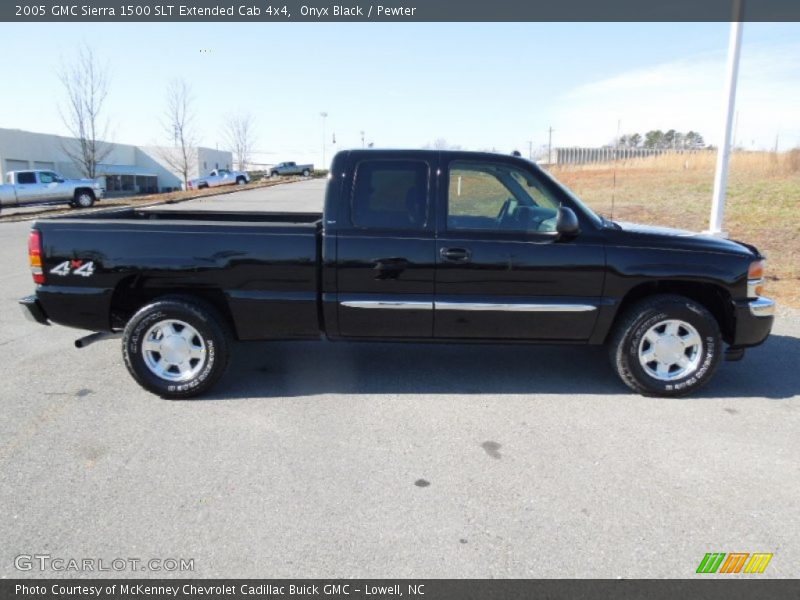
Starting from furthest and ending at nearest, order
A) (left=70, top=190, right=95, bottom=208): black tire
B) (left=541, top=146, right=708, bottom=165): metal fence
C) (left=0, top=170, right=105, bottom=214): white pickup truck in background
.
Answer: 1. (left=541, top=146, right=708, bottom=165): metal fence
2. (left=70, top=190, right=95, bottom=208): black tire
3. (left=0, top=170, right=105, bottom=214): white pickup truck in background

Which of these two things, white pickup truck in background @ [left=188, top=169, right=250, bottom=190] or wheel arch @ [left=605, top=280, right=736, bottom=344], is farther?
white pickup truck in background @ [left=188, top=169, right=250, bottom=190]

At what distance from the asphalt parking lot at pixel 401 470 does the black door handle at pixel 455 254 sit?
109 cm

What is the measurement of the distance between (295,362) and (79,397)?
1.77 meters

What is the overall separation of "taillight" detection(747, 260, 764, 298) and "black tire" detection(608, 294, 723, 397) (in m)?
0.36

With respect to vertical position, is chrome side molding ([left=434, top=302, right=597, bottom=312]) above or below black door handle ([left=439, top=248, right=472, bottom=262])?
below

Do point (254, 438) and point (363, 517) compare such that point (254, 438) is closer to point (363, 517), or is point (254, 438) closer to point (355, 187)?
point (363, 517)


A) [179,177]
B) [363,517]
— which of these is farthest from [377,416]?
[179,177]

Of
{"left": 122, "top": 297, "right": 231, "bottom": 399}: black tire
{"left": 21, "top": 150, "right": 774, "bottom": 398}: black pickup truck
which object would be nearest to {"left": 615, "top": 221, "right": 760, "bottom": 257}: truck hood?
{"left": 21, "top": 150, "right": 774, "bottom": 398}: black pickup truck

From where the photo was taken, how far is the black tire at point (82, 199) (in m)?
26.5

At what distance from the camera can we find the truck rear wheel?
26544mm

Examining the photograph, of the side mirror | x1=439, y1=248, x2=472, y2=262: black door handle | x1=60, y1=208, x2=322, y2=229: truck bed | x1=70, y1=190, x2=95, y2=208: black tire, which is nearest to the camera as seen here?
the side mirror

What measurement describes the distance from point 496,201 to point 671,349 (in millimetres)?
1821
